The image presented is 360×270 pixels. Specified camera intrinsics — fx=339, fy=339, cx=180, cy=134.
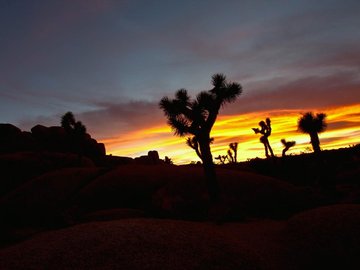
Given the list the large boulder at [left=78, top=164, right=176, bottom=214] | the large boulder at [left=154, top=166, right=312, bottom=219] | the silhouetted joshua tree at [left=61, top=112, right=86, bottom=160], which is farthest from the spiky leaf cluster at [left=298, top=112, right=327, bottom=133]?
the silhouetted joshua tree at [left=61, top=112, right=86, bottom=160]

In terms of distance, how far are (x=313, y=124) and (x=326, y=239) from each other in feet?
43.6

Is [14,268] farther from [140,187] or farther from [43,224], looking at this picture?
[140,187]

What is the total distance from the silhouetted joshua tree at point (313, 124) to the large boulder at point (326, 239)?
36.9ft

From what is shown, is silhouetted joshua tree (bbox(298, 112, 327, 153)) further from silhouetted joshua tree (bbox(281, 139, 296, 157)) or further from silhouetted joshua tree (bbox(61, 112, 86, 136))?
silhouetted joshua tree (bbox(61, 112, 86, 136))

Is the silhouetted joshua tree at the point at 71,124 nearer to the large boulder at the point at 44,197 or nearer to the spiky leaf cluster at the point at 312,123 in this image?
the large boulder at the point at 44,197

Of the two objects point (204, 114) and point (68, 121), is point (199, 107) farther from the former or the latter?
A: point (68, 121)

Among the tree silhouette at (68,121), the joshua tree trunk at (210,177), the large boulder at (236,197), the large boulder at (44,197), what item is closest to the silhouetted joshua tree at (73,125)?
the tree silhouette at (68,121)

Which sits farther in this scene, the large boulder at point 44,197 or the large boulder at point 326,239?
the large boulder at point 44,197

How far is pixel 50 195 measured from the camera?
55.6 ft

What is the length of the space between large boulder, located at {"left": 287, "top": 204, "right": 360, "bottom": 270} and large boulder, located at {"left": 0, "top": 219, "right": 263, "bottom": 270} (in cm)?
124

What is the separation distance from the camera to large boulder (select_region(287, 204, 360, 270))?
281 inches

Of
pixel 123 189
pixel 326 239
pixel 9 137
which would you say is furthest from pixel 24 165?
pixel 326 239

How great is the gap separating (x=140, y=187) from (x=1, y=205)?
7.25 m

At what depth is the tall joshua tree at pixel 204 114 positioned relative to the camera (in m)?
12.9
